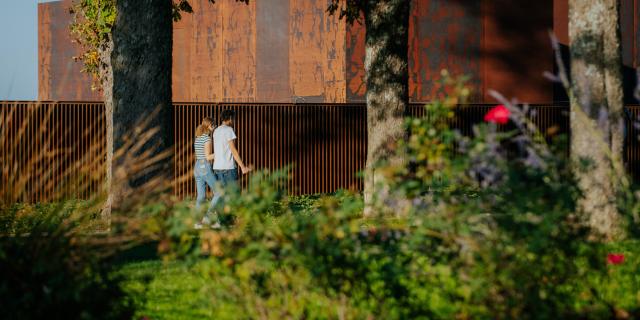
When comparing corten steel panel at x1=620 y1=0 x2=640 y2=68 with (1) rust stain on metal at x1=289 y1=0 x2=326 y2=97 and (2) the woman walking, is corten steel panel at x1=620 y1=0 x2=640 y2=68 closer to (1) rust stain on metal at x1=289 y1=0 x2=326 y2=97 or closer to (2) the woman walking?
(1) rust stain on metal at x1=289 y1=0 x2=326 y2=97

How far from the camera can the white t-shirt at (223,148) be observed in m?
12.7

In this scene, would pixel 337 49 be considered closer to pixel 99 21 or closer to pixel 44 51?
pixel 99 21

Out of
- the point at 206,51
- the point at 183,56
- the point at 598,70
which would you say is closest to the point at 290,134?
the point at 598,70

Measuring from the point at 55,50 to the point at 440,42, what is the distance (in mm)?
19359

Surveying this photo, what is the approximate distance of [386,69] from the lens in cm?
1380

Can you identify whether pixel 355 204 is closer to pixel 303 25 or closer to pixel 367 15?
pixel 367 15

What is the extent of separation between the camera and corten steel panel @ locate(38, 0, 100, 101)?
3984cm

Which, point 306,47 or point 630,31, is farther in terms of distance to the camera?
point 630,31

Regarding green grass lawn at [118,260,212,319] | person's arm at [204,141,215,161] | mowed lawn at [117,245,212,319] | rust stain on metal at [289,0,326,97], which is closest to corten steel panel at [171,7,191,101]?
rust stain on metal at [289,0,326,97]

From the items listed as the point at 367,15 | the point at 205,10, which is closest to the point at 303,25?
the point at 205,10

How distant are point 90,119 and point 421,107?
7.06m

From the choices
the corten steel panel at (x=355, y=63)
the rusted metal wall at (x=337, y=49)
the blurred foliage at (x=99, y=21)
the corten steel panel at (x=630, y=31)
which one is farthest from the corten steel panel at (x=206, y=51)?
the corten steel panel at (x=630, y=31)

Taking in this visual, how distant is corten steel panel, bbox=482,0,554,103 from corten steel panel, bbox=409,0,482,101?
38 cm

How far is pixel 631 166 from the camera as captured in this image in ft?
78.0
